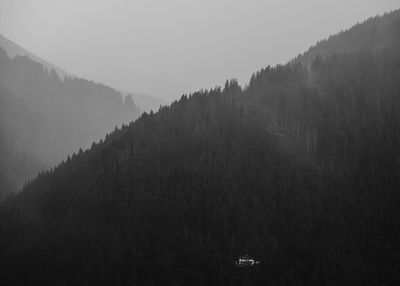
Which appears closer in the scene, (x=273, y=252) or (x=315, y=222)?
(x=273, y=252)

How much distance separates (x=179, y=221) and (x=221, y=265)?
2582 cm

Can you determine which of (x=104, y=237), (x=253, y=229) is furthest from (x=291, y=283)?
(x=104, y=237)

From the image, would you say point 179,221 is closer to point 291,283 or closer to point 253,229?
point 253,229

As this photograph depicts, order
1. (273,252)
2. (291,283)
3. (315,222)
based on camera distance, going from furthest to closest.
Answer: (315,222) → (273,252) → (291,283)

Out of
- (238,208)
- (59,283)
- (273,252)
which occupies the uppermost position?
(238,208)

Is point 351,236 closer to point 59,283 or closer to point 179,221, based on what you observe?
point 179,221

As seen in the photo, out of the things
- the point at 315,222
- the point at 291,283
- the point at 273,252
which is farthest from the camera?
the point at 315,222

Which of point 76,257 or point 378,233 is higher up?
point 378,233

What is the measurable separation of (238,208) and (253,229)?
33.4 feet

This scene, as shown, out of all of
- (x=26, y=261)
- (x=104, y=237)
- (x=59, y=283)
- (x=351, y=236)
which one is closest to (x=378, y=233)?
(x=351, y=236)

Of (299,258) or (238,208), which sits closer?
(299,258)

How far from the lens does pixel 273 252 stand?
7126 inches

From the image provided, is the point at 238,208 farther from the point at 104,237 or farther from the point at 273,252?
the point at 104,237

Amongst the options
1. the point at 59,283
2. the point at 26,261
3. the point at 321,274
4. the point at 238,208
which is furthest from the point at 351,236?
the point at 26,261
